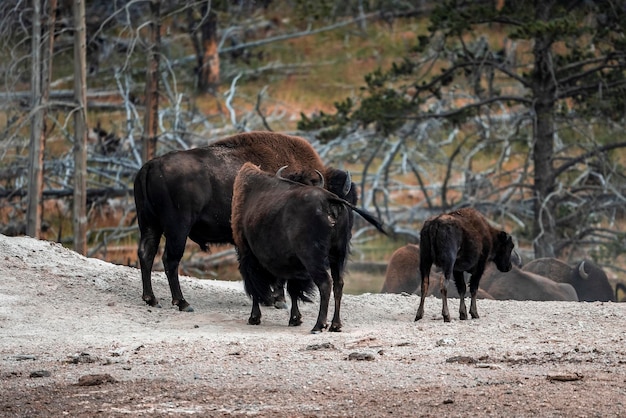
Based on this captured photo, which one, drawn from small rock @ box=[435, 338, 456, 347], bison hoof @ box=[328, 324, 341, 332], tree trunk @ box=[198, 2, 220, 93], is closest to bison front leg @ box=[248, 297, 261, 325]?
bison hoof @ box=[328, 324, 341, 332]

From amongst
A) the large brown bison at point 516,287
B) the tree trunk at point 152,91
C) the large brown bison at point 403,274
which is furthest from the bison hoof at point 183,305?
the tree trunk at point 152,91

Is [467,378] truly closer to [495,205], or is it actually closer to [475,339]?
[475,339]

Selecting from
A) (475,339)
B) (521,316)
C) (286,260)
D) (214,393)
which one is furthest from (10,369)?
(521,316)

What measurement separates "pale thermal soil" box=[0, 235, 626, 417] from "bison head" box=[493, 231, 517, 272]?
446 millimetres

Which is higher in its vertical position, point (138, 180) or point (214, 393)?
point (138, 180)

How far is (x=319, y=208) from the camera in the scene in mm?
10289

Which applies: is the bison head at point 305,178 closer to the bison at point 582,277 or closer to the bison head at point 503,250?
the bison head at point 503,250

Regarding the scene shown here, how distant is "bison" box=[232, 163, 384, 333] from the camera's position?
10.3 meters

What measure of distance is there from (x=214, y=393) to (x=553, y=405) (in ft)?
7.10

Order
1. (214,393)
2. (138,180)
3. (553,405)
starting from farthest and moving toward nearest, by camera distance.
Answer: (138,180) < (214,393) < (553,405)

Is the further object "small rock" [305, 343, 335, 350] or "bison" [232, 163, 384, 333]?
"bison" [232, 163, 384, 333]

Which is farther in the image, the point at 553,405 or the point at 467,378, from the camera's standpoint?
the point at 467,378

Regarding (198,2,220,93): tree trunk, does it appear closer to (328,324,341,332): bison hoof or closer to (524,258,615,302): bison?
(524,258,615,302): bison

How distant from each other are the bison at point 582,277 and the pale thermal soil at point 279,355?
4.30 metres
